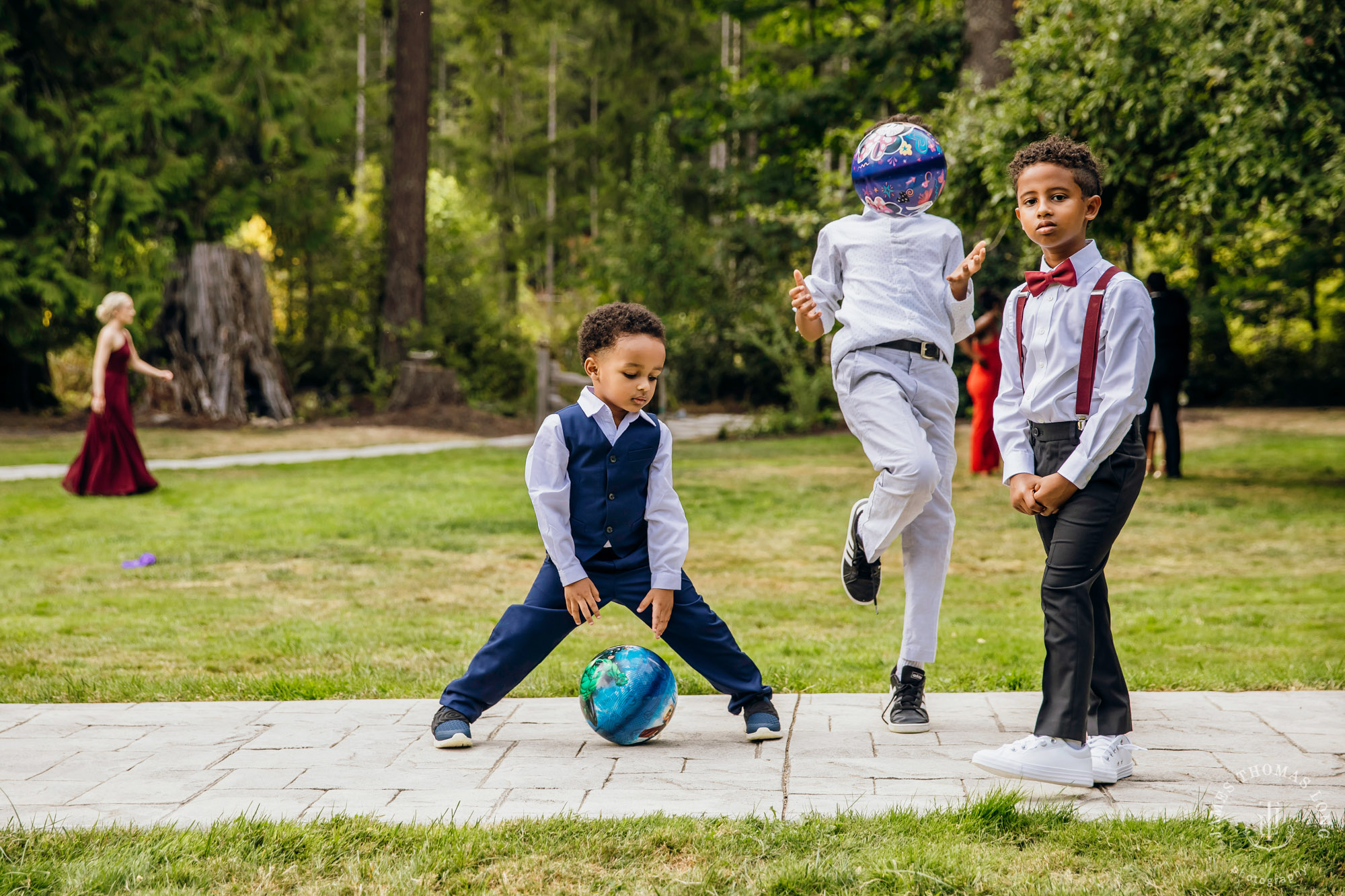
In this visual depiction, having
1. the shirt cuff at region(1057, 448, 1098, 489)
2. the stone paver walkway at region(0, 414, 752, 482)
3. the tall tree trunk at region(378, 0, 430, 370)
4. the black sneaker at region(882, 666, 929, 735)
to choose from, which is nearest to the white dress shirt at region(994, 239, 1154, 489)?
the shirt cuff at region(1057, 448, 1098, 489)

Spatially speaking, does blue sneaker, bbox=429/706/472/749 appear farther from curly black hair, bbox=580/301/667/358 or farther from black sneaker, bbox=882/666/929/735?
black sneaker, bbox=882/666/929/735

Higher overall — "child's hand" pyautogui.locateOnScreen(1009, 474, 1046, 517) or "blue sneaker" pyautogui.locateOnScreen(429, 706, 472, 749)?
"child's hand" pyautogui.locateOnScreen(1009, 474, 1046, 517)

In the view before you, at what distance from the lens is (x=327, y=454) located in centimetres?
1583

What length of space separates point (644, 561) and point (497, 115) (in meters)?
30.3

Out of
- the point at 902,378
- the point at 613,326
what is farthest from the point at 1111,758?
the point at 613,326

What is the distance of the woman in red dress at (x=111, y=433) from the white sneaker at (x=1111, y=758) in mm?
10038

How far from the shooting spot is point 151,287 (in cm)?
1867

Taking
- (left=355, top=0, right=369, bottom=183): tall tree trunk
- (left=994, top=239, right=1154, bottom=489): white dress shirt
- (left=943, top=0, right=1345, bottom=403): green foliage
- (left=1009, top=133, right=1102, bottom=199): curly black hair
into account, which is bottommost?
(left=994, top=239, right=1154, bottom=489): white dress shirt

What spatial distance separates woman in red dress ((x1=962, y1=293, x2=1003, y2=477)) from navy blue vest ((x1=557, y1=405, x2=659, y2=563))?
8.79 m

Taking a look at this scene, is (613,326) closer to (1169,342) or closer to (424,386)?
(1169,342)

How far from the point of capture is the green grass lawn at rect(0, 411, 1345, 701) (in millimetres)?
5375

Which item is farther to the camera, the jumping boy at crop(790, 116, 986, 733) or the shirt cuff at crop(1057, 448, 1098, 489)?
the jumping boy at crop(790, 116, 986, 733)

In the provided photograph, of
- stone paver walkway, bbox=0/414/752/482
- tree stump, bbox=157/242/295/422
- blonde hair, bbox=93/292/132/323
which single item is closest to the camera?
blonde hair, bbox=93/292/132/323

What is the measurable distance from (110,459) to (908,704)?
9.78 metres
